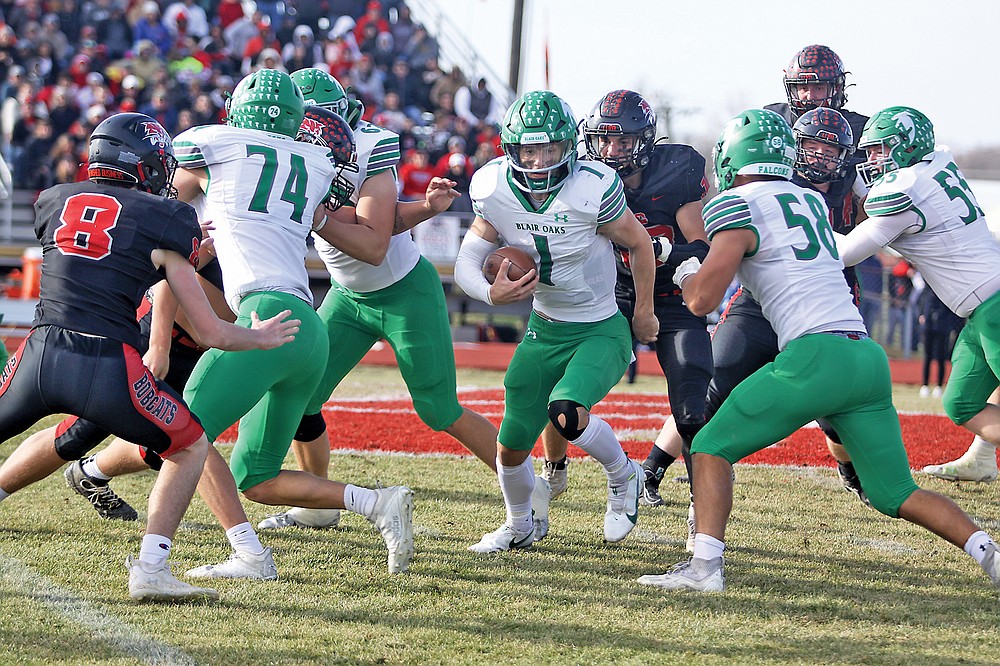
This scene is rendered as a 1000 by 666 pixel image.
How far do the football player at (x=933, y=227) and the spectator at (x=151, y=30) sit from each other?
43.7 feet

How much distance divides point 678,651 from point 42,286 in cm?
217

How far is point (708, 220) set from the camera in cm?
389

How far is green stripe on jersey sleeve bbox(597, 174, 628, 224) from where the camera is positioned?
4.27 metres

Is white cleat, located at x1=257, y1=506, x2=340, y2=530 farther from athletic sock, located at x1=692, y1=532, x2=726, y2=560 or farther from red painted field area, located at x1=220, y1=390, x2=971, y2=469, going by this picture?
red painted field area, located at x1=220, y1=390, x2=971, y2=469

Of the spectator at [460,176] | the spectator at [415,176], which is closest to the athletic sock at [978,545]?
the spectator at [460,176]

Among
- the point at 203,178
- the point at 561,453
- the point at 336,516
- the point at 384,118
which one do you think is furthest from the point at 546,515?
the point at 384,118

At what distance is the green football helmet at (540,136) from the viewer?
4.20 metres

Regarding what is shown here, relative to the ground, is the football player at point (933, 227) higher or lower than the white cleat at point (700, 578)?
higher

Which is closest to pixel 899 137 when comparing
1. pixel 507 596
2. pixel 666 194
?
pixel 666 194

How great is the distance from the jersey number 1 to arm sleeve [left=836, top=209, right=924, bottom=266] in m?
2.81

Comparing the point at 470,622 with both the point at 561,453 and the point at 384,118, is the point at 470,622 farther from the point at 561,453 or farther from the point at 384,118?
the point at 384,118

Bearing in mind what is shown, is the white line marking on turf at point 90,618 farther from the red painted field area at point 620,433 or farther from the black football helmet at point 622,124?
the red painted field area at point 620,433

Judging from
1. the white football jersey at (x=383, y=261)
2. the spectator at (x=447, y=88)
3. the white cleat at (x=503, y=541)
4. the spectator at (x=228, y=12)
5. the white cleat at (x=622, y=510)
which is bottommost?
the white cleat at (x=503, y=541)

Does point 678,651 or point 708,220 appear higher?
point 708,220
